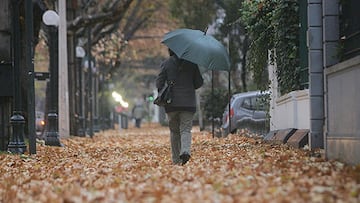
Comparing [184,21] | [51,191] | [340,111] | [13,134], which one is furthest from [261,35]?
[184,21]

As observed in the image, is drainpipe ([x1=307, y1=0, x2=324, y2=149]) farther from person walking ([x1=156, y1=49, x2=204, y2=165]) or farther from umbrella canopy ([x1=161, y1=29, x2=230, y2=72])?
person walking ([x1=156, y1=49, x2=204, y2=165])

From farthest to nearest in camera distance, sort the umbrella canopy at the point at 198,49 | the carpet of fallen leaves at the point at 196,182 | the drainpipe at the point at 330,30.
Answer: the umbrella canopy at the point at 198,49, the drainpipe at the point at 330,30, the carpet of fallen leaves at the point at 196,182

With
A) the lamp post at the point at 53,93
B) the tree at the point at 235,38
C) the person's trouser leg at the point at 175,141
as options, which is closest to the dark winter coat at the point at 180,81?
the person's trouser leg at the point at 175,141

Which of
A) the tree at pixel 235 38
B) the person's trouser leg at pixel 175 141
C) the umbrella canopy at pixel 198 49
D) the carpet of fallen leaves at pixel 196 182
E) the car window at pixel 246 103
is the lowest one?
the carpet of fallen leaves at pixel 196 182

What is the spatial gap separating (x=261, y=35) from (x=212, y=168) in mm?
7984

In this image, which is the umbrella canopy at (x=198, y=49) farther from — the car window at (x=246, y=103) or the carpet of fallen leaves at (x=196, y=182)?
the car window at (x=246, y=103)

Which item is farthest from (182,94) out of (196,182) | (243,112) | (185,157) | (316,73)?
(243,112)

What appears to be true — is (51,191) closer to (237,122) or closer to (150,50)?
(237,122)

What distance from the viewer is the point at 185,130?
11211mm

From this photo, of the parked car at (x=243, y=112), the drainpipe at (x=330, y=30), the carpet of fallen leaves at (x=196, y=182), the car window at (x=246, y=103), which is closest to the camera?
the carpet of fallen leaves at (x=196, y=182)

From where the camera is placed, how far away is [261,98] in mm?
19234

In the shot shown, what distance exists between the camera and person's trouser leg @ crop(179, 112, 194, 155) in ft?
36.5

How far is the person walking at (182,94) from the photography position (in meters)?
11.1

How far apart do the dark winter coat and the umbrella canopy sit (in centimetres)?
20
